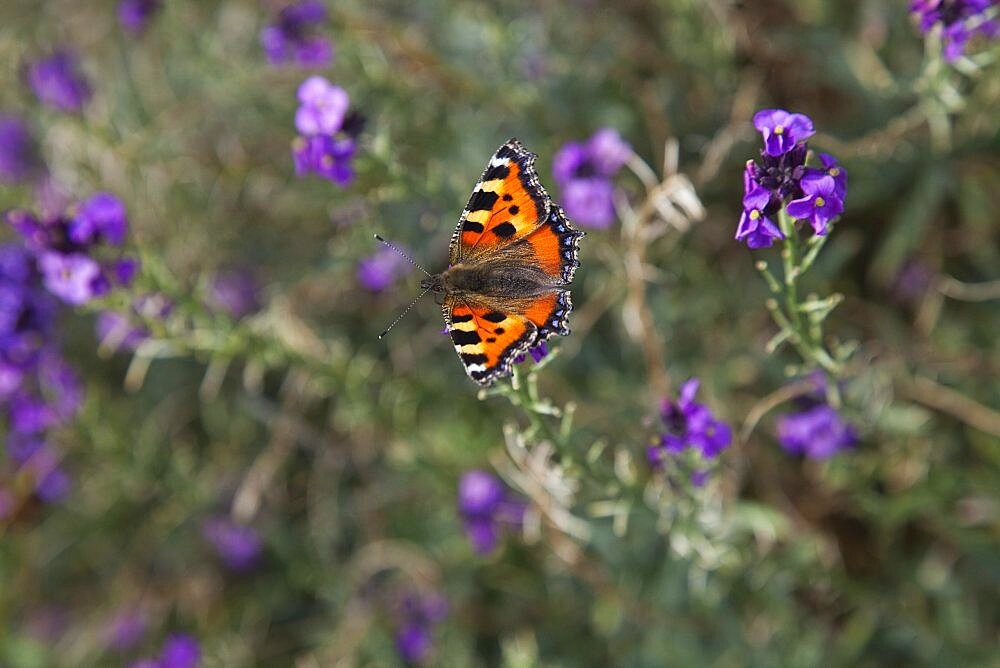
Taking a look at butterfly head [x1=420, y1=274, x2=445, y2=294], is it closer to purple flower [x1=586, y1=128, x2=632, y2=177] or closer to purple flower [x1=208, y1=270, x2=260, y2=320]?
purple flower [x1=586, y1=128, x2=632, y2=177]

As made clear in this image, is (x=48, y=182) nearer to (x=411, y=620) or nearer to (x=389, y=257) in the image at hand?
(x=389, y=257)

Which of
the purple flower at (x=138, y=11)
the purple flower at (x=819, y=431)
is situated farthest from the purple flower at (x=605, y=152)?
the purple flower at (x=138, y=11)

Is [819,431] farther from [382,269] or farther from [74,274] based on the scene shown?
[74,274]

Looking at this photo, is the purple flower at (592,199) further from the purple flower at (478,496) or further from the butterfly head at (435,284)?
the purple flower at (478,496)

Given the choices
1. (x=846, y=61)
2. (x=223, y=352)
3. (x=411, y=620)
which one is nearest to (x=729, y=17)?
(x=846, y=61)

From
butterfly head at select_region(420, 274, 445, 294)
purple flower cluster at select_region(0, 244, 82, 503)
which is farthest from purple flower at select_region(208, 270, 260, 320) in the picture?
butterfly head at select_region(420, 274, 445, 294)

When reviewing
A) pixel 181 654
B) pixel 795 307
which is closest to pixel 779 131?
pixel 795 307
